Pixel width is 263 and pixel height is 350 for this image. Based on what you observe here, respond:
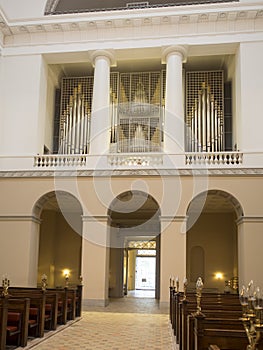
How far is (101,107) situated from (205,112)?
3746mm

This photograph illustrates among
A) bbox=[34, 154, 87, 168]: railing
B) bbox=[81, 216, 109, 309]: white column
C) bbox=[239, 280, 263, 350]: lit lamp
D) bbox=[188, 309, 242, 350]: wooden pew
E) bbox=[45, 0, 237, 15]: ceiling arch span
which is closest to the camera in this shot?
bbox=[239, 280, 263, 350]: lit lamp

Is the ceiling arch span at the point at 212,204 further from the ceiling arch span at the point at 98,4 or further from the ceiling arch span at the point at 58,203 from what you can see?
the ceiling arch span at the point at 98,4

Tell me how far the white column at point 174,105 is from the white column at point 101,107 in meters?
1.88

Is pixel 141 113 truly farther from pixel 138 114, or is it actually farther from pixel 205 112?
pixel 205 112

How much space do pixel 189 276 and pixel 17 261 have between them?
6.85m

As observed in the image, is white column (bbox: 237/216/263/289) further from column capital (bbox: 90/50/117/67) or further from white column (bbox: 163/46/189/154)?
column capital (bbox: 90/50/117/67)

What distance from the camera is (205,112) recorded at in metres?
16.2

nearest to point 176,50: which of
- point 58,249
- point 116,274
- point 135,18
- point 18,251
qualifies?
point 135,18

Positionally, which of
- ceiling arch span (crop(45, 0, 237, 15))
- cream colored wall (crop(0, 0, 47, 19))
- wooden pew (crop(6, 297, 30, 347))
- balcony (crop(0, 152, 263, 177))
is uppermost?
ceiling arch span (crop(45, 0, 237, 15))

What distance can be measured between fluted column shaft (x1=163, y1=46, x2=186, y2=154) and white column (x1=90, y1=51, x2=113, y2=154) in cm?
189

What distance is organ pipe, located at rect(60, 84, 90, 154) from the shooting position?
16172 mm

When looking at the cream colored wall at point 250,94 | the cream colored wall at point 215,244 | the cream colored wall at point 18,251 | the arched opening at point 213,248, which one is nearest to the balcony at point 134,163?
the cream colored wall at point 250,94

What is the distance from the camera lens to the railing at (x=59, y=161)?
14711mm

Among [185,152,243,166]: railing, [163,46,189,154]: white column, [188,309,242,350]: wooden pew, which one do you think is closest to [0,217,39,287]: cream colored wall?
[163,46,189,154]: white column
